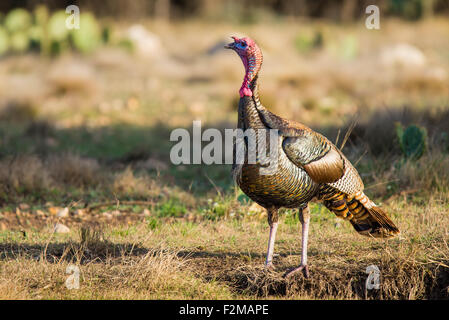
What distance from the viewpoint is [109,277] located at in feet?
16.0

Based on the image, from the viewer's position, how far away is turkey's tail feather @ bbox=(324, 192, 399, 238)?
513cm

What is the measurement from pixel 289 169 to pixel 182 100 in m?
9.25

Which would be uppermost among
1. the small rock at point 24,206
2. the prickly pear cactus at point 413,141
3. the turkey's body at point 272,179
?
the turkey's body at point 272,179

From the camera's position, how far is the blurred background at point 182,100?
7.63m

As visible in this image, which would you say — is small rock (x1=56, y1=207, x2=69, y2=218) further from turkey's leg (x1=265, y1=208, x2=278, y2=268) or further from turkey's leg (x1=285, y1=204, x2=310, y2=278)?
turkey's leg (x1=285, y1=204, x2=310, y2=278)

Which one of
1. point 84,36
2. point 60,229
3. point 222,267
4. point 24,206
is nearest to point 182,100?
point 84,36

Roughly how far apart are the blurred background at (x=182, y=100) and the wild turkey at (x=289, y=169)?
1.87 meters

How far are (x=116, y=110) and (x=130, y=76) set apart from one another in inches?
147

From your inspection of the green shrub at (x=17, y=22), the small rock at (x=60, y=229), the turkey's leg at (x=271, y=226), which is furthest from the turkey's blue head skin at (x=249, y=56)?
the green shrub at (x=17, y=22)

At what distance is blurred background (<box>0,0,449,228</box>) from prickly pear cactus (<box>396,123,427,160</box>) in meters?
0.02

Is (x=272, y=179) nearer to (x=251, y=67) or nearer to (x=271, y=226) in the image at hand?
(x=271, y=226)

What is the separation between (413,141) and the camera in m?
7.73

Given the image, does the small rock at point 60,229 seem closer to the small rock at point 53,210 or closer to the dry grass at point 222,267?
the dry grass at point 222,267

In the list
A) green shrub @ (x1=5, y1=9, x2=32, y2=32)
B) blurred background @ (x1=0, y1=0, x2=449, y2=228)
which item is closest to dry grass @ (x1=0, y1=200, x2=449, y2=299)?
blurred background @ (x1=0, y1=0, x2=449, y2=228)
